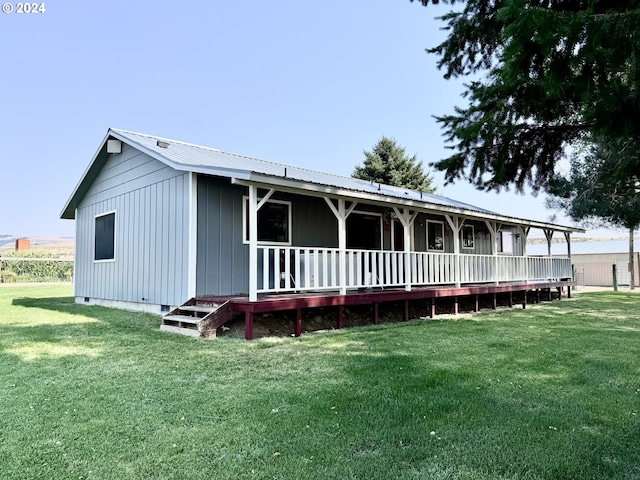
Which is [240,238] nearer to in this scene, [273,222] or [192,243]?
[273,222]

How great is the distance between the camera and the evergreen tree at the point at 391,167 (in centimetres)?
3167

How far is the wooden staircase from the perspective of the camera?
22.2 feet

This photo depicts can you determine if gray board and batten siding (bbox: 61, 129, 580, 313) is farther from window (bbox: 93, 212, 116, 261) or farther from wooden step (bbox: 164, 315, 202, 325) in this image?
wooden step (bbox: 164, 315, 202, 325)

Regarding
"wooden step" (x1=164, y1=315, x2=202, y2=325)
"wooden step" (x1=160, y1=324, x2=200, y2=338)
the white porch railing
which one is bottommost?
"wooden step" (x1=160, y1=324, x2=200, y2=338)

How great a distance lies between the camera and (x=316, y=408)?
3553mm

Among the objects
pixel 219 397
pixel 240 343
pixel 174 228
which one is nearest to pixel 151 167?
pixel 174 228

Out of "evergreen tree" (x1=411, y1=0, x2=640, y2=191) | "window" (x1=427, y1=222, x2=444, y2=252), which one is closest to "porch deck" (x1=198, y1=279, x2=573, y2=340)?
"window" (x1=427, y1=222, x2=444, y2=252)

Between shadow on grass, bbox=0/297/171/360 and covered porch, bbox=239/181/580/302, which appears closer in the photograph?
shadow on grass, bbox=0/297/171/360

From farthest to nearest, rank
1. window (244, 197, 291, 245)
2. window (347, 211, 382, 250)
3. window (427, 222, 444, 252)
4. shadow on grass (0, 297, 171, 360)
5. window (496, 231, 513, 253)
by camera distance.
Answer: window (496, 231, 513, 253), window (427, 222, 444, 252), window (347, 211, 382, 250), window (244, 197, 291, 245), shadow on grass (0, 297, 171, 360)

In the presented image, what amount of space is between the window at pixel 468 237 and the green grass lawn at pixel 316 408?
840 centimetres

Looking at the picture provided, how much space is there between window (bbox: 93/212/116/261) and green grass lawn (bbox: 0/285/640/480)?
15.3 feet

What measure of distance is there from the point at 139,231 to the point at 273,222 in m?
3.16

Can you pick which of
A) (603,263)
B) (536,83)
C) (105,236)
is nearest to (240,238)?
(105,236)

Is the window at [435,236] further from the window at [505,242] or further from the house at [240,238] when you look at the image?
the window at [505,242]
